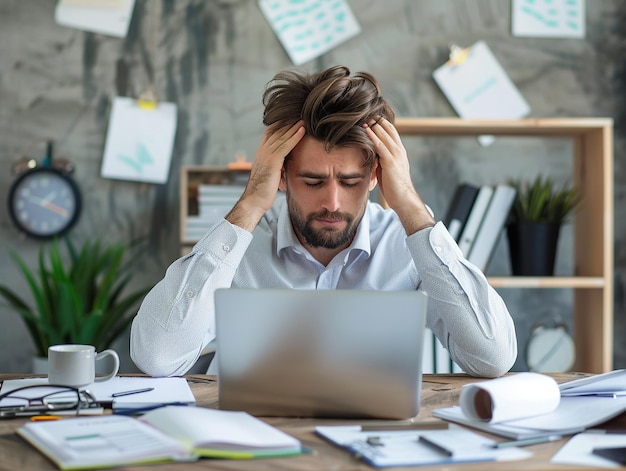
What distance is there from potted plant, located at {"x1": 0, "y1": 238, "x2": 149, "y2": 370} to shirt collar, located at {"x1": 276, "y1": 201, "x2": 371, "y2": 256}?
1050 millimetres

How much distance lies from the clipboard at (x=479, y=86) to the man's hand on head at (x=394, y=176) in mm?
1307

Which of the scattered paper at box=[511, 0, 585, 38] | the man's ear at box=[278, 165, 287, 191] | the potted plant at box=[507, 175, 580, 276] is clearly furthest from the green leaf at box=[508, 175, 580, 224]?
the man's ear at box=[278, 165, 287, 191]

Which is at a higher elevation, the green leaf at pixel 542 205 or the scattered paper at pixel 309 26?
the scattered paper at pixel 309 26

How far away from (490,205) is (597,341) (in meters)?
0.56

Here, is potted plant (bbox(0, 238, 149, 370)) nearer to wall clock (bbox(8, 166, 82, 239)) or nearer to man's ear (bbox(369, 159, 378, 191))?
wall clock (bbox(8, 166, 82, 239))

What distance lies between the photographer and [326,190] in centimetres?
170

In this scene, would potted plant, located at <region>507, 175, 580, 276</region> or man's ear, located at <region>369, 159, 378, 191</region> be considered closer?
man's ear, located at <region>369, 159, 378, 191</region>

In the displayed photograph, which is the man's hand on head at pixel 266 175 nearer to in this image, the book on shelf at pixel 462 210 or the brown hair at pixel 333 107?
the brown hair at pixel 333 107

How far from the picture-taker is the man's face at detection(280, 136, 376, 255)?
1697mm

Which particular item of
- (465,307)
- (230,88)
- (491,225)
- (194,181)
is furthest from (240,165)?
(465,307)

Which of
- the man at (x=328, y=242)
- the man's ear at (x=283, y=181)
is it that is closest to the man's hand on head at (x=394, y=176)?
the man at (x=328, y=242)

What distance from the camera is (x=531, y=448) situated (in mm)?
1004

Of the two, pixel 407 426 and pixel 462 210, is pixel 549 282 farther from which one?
pixel 407 426

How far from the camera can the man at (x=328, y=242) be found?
1.52 m
